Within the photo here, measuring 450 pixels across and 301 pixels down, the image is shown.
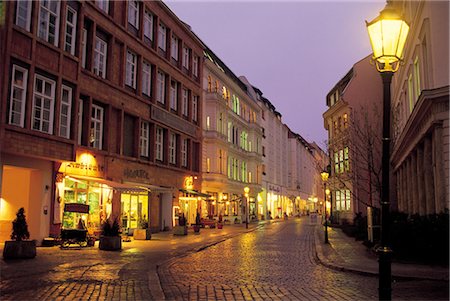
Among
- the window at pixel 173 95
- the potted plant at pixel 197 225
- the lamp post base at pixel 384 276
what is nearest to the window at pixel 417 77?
the potted plant at pixel 197 225

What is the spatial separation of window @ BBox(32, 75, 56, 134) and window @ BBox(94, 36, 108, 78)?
5975 mm

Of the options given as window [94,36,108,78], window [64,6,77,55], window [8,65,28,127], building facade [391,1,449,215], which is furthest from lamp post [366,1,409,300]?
window [94,36,108,78]

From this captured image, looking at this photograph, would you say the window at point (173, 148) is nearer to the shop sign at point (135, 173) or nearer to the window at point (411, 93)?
the shop sign at point (135, 173)

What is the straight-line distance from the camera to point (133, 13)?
31094 millimetres

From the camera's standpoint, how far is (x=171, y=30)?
36.5 metres

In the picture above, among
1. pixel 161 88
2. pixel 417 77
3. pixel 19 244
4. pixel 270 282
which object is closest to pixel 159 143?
pixel 161 88

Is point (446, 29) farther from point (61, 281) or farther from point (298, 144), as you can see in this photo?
point (298, 144)

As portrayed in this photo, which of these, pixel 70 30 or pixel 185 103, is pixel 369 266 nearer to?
pixel 70 30

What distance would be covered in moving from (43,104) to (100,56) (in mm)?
7620

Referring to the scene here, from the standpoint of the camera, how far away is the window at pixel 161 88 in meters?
34.6

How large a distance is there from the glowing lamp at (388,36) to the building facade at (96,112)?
15486mm

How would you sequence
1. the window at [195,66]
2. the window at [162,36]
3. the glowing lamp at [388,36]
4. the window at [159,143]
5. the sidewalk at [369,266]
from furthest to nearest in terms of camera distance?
the window at [195,66] < the window at [162,36] < the window at [159,143] < the sidewalk at [369,266] < the glowing lamp at [388,36]

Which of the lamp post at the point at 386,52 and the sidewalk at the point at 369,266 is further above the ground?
the lamp post at the point at 386,52

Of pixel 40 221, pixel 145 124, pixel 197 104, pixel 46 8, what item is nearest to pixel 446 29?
pixel 46 8
